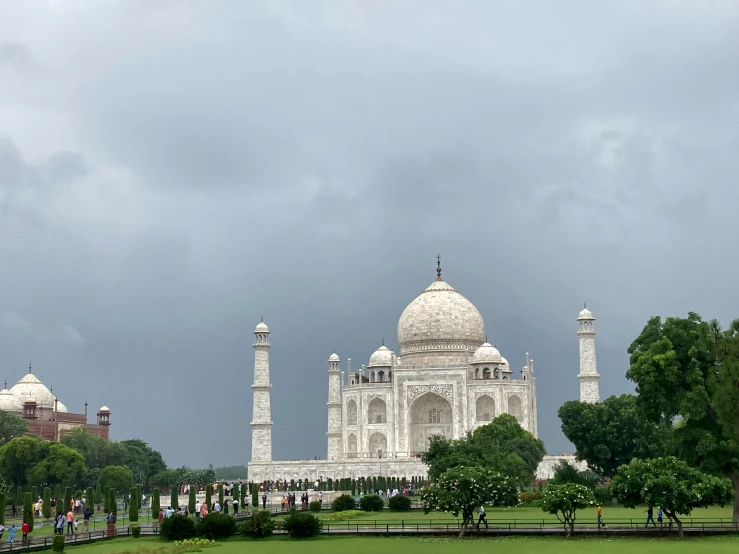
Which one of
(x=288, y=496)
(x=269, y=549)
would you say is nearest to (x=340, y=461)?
(x=288, y=496)

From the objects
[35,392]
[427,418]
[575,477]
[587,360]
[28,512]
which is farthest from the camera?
[35,392]

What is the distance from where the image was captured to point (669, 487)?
95.0 feet

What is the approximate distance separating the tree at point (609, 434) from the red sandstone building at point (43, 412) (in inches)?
1554

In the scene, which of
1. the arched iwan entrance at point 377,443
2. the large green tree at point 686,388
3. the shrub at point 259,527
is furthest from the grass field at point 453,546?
the arched iwan entrance at point 377,443

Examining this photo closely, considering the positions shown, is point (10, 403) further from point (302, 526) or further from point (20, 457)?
point (302, 526)

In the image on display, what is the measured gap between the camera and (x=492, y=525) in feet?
106

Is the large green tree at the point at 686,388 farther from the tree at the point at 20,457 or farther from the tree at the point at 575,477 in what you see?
the tree at the point at 20,457

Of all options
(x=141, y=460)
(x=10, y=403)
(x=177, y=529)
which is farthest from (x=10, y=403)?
(x=177, y=529)

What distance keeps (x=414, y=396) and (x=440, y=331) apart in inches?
240

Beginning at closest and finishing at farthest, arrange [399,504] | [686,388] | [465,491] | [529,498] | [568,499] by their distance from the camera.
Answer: [568,499], [465,491], [686,388], [399,504], [529,498]

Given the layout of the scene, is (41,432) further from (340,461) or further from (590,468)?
(590,468)

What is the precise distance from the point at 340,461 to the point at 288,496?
1506 centimetres

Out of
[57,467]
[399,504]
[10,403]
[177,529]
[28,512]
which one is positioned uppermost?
[10,403]

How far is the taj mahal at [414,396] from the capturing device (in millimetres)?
63219
